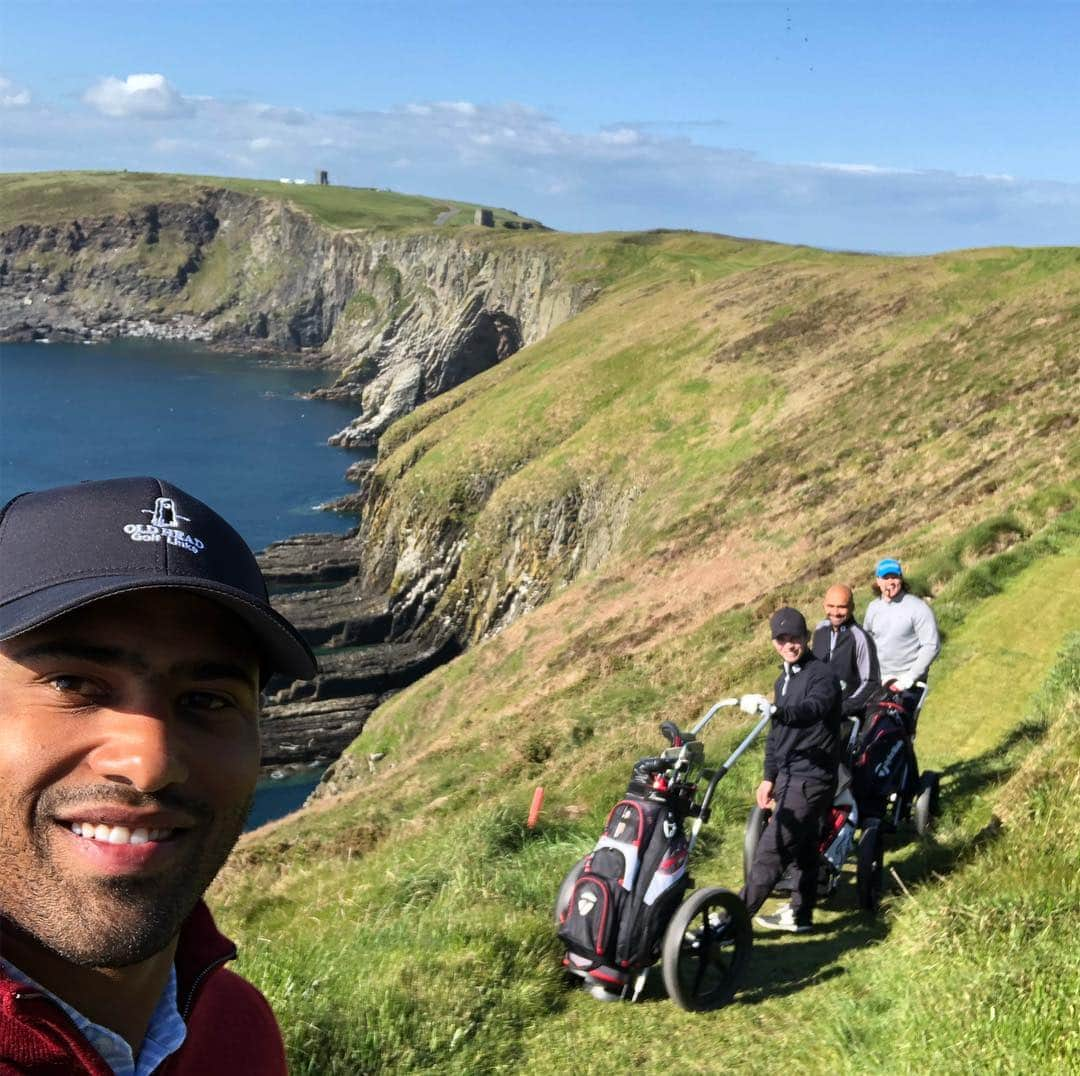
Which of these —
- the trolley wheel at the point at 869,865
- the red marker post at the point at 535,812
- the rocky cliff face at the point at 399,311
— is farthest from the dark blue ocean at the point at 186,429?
the trolley wheel at the point at 869,865

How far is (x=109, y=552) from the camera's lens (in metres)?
2.10

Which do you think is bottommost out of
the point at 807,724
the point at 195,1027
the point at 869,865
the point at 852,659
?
the point at 869,865

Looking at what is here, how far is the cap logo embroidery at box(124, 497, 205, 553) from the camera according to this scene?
2.13 metres

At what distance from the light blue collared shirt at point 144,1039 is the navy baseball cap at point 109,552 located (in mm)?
693

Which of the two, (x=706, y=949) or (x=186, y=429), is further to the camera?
(x=186, y=429)

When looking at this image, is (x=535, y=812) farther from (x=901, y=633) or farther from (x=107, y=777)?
(x=107, y=777)

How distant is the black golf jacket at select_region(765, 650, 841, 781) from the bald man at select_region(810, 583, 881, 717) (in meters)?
1.41

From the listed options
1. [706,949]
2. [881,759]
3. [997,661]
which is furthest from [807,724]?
[997,661]

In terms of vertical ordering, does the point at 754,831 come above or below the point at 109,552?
below

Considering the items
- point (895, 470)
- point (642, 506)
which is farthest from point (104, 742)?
point (642, 506)

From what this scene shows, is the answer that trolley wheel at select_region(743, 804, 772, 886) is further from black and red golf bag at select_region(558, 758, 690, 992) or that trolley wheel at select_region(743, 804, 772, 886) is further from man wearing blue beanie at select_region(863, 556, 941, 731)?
man wearing blue beanie at select_region(863, 556, 941, 731)

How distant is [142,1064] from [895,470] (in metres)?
35.0

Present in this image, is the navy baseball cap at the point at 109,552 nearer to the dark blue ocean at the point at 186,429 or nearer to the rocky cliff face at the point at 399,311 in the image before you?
the dark blue ocean at the point at 186,429

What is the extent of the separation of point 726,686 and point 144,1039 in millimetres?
19157
